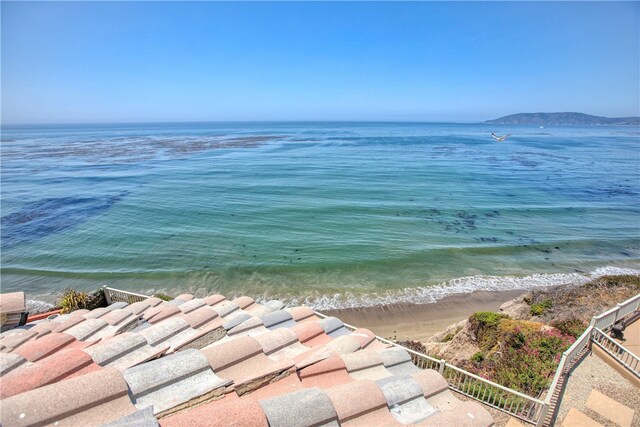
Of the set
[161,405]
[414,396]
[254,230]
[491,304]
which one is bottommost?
[491,304]

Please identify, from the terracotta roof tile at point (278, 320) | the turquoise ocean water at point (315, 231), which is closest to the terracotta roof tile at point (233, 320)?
the terracotta roof tile at point (278, 320)

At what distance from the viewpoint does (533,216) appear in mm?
30516

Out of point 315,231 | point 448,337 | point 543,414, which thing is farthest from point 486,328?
point 315,231

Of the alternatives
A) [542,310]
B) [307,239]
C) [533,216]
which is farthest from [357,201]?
[542,310]

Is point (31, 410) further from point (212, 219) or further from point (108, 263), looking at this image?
point (212, 219)

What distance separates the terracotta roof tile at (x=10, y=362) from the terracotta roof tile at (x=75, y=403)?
1554mm

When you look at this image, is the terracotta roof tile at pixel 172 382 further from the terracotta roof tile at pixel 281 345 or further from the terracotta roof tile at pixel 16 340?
the terracotta roof tile at pixel 16 340

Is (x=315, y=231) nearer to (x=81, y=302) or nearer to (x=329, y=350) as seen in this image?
(x=81, y=302)

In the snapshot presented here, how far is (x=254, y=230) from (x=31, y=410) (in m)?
24.2

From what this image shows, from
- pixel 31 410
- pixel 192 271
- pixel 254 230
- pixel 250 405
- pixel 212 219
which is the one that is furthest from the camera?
pixel 212 219

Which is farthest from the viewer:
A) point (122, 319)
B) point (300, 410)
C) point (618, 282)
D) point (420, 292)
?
point (420, 292)

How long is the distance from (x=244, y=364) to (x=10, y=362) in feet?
9.42

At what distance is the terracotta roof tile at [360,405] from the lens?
3.66 meters

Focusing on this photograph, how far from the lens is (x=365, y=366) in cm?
508
